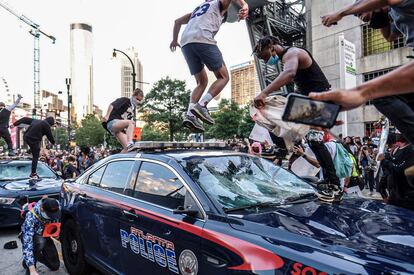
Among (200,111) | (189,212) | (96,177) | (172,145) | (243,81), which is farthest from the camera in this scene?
(243,81)

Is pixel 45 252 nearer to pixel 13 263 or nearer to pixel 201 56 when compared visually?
pixel 13 263

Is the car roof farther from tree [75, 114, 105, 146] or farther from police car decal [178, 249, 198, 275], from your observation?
tree [75, 114, 105, 146]

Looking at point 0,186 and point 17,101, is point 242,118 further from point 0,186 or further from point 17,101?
point 0,186

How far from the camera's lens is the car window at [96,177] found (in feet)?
15.6

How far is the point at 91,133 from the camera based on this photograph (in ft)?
206

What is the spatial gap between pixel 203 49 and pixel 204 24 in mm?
276

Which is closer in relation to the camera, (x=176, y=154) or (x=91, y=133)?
(x=176, y=154)

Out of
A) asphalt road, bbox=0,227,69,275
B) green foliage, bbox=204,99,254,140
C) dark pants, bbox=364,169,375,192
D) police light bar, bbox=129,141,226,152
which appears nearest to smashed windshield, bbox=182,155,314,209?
police light bar, bbox=129,141,226,152

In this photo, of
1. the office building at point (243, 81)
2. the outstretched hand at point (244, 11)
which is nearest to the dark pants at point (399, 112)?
the outstretched hand at point (244, 11)

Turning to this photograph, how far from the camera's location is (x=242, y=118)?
41438 mm

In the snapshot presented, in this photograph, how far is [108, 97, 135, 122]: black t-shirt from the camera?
6.64 metres

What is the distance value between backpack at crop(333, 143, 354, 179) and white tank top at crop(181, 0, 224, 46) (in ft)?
8.27

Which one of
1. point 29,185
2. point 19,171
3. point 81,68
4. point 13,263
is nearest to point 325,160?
point 13,263

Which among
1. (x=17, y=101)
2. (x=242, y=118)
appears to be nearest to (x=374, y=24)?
(x=17, y=101)
